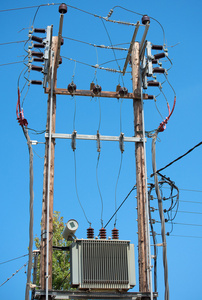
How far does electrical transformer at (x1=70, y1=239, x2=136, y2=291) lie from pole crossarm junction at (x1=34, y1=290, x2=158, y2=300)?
16 cm

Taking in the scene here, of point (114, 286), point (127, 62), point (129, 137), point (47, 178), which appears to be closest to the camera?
point (114, 286)

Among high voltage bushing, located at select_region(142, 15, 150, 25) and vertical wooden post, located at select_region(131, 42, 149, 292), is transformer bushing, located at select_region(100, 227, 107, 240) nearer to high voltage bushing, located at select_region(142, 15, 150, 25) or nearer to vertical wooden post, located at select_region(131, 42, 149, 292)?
vertical wooden post, located at select_region(131, 42, 149, 292)

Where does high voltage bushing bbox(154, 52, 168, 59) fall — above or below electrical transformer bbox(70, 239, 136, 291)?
above

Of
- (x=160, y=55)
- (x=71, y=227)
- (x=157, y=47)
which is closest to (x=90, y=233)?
(x=71, y=227)

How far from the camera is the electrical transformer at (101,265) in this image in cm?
1027

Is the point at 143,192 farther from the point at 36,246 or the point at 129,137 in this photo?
the point at 36,246

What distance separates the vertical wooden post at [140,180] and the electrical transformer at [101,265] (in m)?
0.36

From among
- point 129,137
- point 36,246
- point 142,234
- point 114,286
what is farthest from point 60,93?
point 36,246

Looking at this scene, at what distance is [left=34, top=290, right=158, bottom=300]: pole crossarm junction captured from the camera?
1008cm

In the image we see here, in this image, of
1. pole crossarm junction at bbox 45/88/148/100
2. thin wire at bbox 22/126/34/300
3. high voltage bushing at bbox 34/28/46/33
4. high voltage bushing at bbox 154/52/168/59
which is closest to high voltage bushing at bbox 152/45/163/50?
high voltage bushing at bbox 154/52/168/59

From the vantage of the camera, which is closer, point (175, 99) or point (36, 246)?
point (175, 99)

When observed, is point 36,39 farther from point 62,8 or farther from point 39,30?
point 62,8

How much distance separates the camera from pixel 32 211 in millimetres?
10820

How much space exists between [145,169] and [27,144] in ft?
9.84
